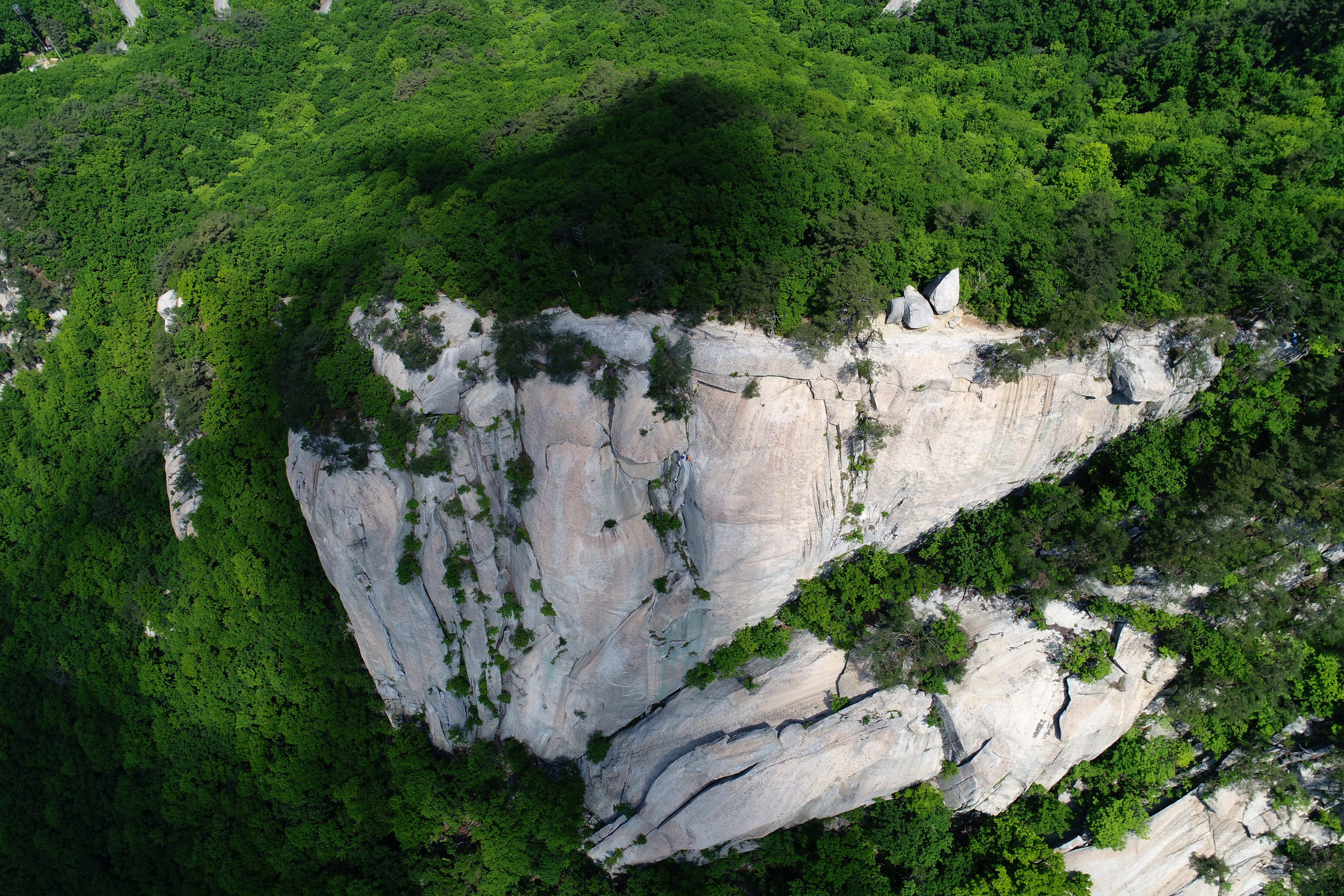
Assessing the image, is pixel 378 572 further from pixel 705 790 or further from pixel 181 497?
pixel 705 790

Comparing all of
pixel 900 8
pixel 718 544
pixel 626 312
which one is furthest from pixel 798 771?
pixel 900 8

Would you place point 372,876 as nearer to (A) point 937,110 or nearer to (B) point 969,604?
(B) point 969,604

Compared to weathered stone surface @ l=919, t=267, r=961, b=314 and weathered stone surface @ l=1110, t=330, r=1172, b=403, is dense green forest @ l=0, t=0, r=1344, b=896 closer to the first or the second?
weathered stone surface @ l=919, t=267, r=961, b=314

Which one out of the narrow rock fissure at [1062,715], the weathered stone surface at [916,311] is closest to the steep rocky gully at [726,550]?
the narrow rock fissure at [1062,715]

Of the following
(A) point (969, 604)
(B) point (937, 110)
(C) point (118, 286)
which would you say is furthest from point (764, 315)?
(C) point (118, 286)

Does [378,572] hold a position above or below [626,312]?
below

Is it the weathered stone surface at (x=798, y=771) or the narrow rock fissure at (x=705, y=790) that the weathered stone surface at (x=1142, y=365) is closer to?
the weathered stone surface at (x=798, y=771)

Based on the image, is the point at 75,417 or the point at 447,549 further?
the point at 75,417
